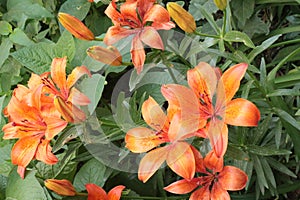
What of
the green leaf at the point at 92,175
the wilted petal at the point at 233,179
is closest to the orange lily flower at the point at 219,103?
the wilted petal at the point at 233,179

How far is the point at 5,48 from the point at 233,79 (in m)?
0.75

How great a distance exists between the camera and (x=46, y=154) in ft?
2.81

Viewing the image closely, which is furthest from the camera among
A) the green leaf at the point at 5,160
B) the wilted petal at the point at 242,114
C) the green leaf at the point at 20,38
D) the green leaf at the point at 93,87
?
Result: the green leaf at the point at 20,38

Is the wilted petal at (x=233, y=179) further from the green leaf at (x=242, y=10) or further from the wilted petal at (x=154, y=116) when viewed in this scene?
the green leaf at (x=242, y=10)

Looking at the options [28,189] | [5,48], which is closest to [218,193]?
[28,189]

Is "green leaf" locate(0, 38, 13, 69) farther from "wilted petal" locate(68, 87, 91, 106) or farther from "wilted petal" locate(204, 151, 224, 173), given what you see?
"wilted petal" locate(204, 151, 224, 173)

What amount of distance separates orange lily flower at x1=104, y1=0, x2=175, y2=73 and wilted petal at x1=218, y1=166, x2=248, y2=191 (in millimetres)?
224

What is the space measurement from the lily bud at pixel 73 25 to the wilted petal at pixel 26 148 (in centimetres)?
18

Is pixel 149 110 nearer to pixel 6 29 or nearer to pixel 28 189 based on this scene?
pixel 28 189

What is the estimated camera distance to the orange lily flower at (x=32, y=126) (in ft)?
2.78

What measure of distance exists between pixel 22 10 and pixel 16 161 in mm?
615

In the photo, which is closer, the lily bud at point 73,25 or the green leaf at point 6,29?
the lily bud at point 73,25

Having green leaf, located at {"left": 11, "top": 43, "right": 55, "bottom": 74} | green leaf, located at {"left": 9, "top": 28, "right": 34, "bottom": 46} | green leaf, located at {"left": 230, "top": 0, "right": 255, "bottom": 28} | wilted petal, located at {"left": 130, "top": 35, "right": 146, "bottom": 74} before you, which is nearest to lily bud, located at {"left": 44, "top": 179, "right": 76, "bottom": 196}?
wilted petal, located at {"left": 130, "top": 35, "right": 146, "bottom": 74}

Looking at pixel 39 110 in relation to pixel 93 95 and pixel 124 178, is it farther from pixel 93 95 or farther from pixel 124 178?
pixel 124 178
